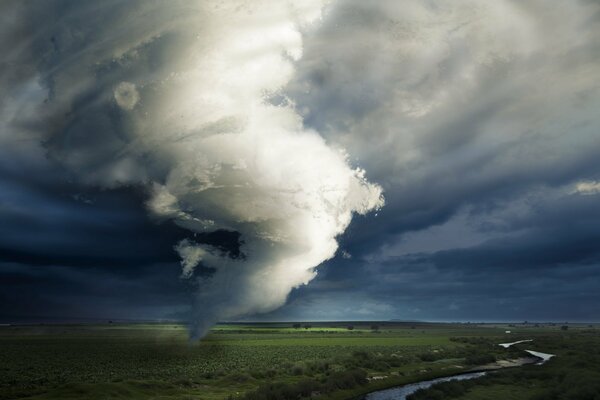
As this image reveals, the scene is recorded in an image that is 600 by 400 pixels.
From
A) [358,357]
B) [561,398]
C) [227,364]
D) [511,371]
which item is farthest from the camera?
[358,357]

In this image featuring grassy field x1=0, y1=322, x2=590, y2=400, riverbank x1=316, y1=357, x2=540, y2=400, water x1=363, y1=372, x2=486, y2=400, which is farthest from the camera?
water x1=363, y1=372, x2=486, y2=400

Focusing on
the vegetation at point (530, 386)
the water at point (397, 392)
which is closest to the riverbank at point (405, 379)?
the water at point (397, 392)

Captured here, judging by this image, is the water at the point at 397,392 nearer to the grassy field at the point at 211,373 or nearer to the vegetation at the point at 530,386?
the grassy field at the point at 211,373

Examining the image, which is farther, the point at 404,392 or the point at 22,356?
the point at 22,356

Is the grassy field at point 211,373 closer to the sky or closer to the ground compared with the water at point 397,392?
closer to the sky

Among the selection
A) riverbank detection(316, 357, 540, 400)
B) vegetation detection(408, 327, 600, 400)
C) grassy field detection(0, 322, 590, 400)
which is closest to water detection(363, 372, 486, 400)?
riverbank detection(316, 357, 540, 400)

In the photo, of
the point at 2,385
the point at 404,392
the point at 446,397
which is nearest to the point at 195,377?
the point at 2,385

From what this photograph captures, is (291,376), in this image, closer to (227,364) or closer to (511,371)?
(227,364)

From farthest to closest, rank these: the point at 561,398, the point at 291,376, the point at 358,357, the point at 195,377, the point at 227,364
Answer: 1. the point at 358,357
2. the point at 227,364
3. the point at 291,376
4. the point at 195,377
5. the point at 561,398

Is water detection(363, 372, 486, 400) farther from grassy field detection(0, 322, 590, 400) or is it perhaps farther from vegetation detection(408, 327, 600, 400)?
vegetation detection(408, 327, 600, 400)

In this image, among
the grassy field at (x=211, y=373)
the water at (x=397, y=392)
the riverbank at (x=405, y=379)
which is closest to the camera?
the grassy field at (x=211, y=373)
